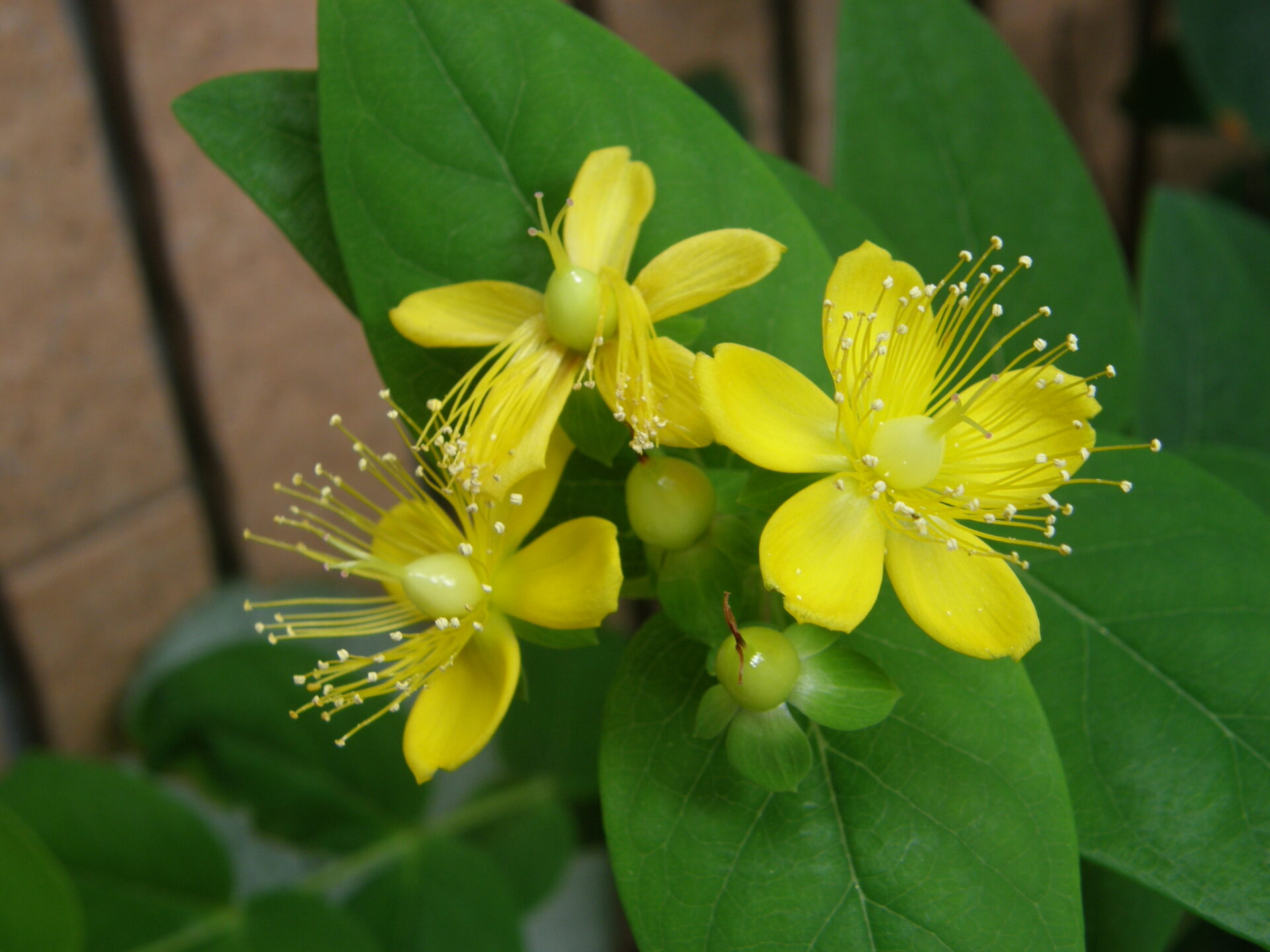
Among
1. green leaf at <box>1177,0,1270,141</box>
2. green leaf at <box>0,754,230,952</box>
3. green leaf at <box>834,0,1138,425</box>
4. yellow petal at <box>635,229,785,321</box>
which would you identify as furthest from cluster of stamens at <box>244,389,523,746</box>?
green leaf at <box>1177,0,1270,141</box>

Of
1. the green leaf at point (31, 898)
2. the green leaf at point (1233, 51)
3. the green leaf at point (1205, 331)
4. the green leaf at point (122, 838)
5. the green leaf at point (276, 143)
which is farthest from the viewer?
the green leaf at point (1233, 51)

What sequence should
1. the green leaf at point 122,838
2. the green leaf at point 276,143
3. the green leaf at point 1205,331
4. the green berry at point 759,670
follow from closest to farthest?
the green berry at point 759,670 < the green leaf at point 276,143 < the green leaf at point 1205,331 < the green leaf at point 122,838

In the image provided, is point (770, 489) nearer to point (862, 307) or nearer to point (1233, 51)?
point (862, 307)

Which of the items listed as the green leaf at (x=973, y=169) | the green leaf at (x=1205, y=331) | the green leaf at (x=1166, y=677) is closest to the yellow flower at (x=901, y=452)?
the green leaf at (x=1166, y=677)

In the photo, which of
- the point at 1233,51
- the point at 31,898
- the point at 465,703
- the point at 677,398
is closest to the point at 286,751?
the point at 31,898

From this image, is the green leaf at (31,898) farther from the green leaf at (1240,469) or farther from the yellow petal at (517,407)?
the green leaf at (1240,469)

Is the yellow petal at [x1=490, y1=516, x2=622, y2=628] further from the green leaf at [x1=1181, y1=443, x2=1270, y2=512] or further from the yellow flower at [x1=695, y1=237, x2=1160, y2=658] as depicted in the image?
the green leaf at [x1=1181, y1=443, x2=1270, y2=512]
